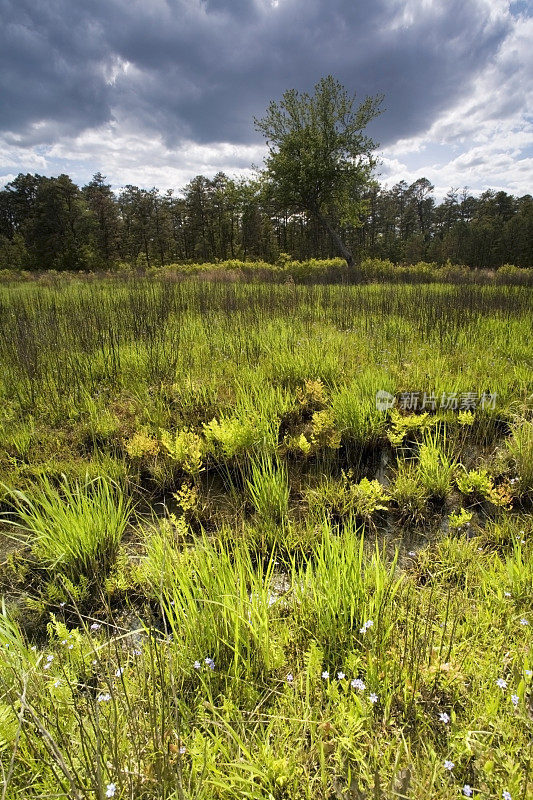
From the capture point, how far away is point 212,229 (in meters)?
58.1

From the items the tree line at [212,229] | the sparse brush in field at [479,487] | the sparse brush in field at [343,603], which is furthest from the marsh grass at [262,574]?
the tree line at [212,229]

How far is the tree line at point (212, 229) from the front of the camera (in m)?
44.0

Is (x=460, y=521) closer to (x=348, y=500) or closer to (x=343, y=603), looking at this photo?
(x=348, y=500)

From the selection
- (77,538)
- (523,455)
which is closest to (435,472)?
(523,455)

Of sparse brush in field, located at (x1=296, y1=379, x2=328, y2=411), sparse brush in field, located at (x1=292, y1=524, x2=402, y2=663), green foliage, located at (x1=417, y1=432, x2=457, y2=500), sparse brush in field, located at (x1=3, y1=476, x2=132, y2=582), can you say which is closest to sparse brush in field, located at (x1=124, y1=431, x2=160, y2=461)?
sparse brush in field, located at (x1=3, y1=476, x2=132, y2=582)

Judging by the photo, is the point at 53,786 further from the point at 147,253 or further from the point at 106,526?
the point at 147,253

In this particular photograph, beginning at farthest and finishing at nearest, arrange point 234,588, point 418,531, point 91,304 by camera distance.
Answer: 1. point 91,304
2. point 418,531
3. point 234,588

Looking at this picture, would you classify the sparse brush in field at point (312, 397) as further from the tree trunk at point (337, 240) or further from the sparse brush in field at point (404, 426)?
the tree trunk at point (337, 240)

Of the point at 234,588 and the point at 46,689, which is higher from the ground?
the point at 234,588

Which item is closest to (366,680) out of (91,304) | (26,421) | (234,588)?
(234,588)

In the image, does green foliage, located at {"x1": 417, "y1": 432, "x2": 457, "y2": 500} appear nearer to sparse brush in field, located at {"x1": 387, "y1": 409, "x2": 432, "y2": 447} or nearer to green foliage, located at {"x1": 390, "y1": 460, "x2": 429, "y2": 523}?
A: green foliage, located at {"x1": 390, "y1": 460, "x2": 429, "y2": 523}

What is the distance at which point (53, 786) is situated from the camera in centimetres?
117

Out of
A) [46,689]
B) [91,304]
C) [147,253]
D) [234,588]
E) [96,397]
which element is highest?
[147,253]

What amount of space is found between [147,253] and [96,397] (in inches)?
2300
